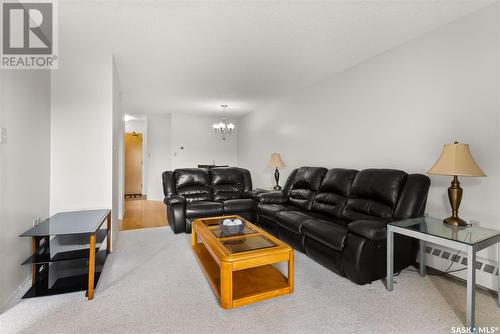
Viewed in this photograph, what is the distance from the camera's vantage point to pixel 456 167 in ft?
6.41

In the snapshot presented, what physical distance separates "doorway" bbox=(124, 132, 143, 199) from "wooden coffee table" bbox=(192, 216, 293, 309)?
6293 millimetres

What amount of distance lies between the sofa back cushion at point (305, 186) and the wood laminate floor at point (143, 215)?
237 cm

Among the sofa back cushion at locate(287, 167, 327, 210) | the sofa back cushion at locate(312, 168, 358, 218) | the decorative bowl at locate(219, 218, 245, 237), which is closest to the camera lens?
the decorative bowl at locate(219, 218, 245, 237)

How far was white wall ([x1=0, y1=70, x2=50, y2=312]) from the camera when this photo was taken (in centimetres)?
186

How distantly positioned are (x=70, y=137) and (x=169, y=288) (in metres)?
2.08

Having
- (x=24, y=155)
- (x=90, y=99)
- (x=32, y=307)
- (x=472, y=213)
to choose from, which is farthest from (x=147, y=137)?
(x=472, y=213)

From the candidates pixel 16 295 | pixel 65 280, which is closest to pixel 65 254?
pixel 65 280

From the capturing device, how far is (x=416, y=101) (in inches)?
106

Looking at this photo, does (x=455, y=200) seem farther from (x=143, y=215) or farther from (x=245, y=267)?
(x=143, y=215)

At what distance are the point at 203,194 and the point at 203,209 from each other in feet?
1.96

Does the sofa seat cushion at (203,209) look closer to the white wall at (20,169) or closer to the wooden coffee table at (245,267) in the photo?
the wooden coffee table at (245,267)

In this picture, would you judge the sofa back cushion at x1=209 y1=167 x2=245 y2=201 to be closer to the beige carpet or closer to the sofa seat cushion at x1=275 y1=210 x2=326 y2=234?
the sofa seat cushion at x1=275 y1=210 x2=326 y2=234

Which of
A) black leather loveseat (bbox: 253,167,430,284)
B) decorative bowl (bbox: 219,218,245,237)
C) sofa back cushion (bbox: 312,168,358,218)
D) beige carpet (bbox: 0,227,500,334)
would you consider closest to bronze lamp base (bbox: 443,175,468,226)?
black leather loveseat (bbox: 253,167,430,284)

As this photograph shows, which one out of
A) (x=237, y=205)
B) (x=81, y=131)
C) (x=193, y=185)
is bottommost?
(x=237, y=205)
